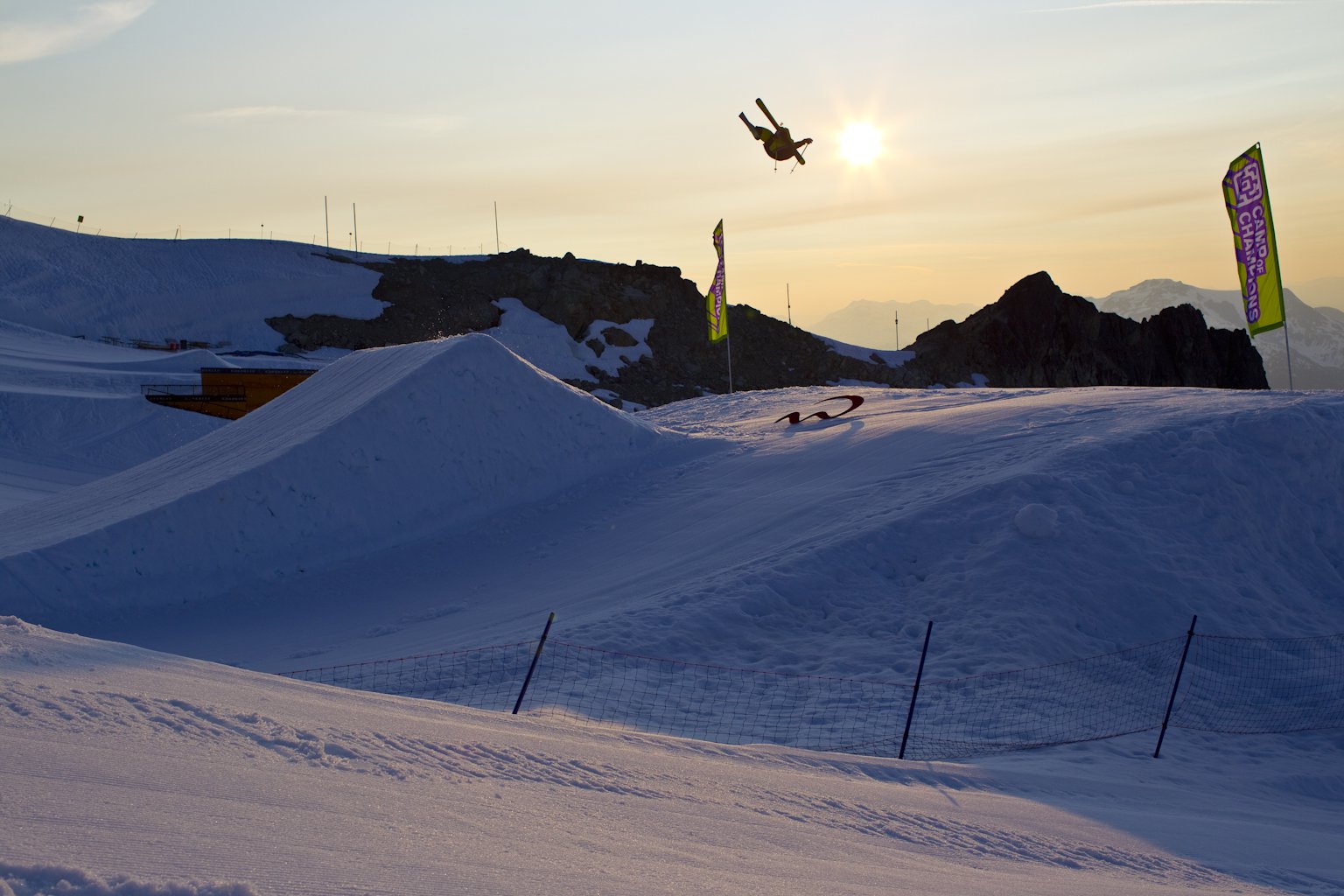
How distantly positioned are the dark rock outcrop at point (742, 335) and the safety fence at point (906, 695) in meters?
46.5

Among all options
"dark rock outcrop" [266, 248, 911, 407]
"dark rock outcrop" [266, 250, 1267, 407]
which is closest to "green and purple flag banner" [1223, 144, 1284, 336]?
"dark rock outcrop" [266, 250, 1267, 407]

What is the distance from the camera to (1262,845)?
7.49m

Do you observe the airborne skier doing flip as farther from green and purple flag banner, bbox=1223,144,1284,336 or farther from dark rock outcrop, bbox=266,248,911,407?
dark rock outcrop, bbox=266,248,911,407

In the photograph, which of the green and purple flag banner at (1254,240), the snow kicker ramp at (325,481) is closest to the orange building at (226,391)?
the snow kicker ramp at (325,481)

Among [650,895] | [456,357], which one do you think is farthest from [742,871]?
[456,357]

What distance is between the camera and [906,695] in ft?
37.7

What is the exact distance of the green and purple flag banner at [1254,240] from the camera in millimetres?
19203

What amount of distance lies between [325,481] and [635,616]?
237 inches

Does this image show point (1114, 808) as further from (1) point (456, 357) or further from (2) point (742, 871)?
(1) point (456, 357)

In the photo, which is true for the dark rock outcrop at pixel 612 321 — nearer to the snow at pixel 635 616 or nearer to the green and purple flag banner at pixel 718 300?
Answer: the green and purple flag banner at pixel 718 300

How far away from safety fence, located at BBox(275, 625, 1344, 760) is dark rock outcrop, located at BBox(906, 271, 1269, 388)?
182ft

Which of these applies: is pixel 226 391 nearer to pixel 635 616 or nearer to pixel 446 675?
pixel 635 616

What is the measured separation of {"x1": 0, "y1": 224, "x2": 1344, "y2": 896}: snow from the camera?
4.71 meters

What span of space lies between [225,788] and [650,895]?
1818 millimetres
